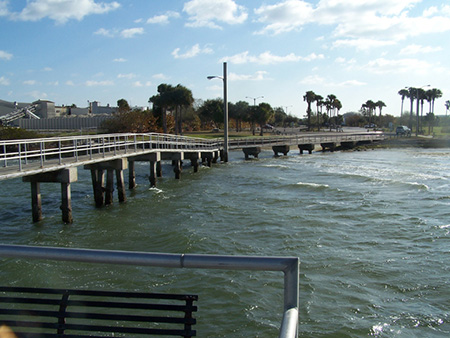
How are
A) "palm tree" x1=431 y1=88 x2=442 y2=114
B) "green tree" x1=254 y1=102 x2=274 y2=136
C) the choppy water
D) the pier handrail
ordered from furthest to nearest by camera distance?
"palm tree" x1=431 y1=88 x2=442 y2=114
"green tree" x1=254 y1=102 x2=274 y2=136
the choppy water
the pier handrail

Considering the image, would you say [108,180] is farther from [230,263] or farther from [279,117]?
[279,117]

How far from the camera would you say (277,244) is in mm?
12422

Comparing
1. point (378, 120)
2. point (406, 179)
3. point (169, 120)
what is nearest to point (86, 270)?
point (406, 179)

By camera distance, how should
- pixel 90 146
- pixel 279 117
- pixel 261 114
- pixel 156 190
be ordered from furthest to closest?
1. pixel 279 117
2. pixel 261 114
3. pixel 156 190
4. pixel 90 146

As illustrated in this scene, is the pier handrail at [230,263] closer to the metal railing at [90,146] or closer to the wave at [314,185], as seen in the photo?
the metal railing at [90,146]

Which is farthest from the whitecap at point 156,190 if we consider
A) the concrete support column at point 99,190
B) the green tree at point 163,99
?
the green tree at point 163,99

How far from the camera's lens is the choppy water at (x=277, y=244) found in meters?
7.98

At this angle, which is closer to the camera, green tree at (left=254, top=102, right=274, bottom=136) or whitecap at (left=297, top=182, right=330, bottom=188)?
whitecap at (left=297, top=182, right=330, bottom=188)

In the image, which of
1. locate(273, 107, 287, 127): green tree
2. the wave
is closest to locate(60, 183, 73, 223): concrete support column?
the wave

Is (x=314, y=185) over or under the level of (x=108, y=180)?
under

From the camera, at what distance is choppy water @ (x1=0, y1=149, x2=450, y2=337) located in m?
7.98

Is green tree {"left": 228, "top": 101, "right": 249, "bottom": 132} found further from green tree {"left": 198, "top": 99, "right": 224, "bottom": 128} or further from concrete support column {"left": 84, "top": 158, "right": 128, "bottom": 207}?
concrete support column {"left": 84, "top": 158, "right": 128, "bottom": 207}

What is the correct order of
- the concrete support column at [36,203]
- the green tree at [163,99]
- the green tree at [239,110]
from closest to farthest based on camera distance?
the concrete support column at [36,203]
the green tree at [163,99]
the green tree at [239,110]

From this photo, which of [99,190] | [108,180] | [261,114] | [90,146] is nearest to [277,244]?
[90,146]
